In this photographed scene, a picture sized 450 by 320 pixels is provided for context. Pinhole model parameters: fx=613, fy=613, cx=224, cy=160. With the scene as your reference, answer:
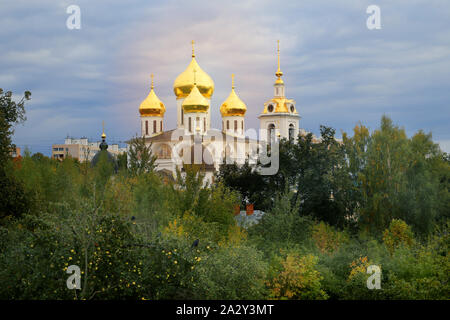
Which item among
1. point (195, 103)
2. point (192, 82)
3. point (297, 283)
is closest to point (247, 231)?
point (297, 283)

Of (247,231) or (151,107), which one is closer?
(247,231)

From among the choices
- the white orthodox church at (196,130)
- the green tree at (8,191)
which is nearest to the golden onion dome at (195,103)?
the white orthodox church at (196,130)

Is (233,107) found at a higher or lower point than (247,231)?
higher

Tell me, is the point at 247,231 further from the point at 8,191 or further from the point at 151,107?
the point at 151,107

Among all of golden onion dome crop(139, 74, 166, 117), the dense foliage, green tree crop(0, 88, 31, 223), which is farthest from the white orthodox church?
green tree crop(0, 88, 31, 223)

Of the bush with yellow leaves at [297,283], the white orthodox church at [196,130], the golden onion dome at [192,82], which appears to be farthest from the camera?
the golden onion dome at [192,82]

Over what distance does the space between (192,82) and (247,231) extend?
112 ft

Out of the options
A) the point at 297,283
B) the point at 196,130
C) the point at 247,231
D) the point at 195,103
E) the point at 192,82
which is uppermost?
the point at 192,82

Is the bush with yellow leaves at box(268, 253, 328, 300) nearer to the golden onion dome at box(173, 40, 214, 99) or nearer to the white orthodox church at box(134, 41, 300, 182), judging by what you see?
the white orthodox church at box(134, 41, 300, 182)

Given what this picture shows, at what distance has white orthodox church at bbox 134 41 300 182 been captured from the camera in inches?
2053

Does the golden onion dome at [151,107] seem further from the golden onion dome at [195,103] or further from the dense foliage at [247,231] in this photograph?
the dense foliage at [247,231]

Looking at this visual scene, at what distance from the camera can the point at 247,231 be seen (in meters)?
23.7

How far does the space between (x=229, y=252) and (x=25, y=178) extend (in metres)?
13.3

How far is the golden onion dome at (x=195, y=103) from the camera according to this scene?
53406 mm
